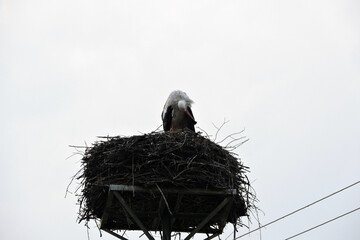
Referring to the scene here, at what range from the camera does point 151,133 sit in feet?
28.5

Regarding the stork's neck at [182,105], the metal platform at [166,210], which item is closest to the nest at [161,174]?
the metal platform at [166,210]

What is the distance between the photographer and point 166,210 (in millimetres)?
8445

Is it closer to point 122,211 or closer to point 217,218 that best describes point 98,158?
point 122,211

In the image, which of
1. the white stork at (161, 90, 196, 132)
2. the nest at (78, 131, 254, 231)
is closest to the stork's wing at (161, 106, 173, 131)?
the white stork at (161, 90, 196, 132)

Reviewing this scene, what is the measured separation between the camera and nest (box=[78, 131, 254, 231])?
8.05m

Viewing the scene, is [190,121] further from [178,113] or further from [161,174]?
[161,174]

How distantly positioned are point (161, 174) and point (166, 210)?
0.64 metres

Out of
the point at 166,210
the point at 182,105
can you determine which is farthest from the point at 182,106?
the point at 166,210

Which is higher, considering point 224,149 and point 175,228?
point 224,149

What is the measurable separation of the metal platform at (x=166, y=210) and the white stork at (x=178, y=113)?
351 centimetres

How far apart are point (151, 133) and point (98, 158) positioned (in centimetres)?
73

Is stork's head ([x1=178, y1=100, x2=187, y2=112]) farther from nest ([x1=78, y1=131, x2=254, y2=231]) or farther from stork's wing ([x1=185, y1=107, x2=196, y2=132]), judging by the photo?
nest ([x1=78, y1=131, x2=254, y2=231])

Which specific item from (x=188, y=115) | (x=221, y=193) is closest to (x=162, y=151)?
(x=221, y=193)

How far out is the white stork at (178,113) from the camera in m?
12.2
